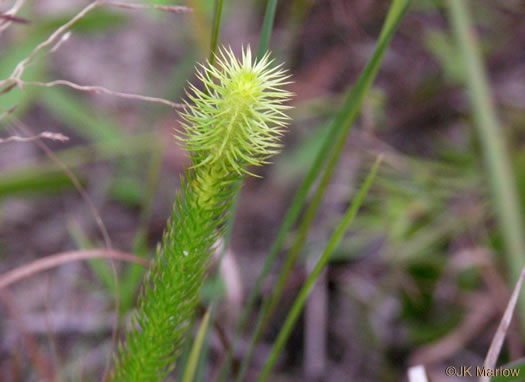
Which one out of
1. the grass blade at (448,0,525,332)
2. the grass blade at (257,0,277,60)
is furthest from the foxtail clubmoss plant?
the grass blade at (448,0,525,332)

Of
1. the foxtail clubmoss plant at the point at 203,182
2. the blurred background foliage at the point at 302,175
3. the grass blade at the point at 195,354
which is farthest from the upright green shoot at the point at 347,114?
the blurred background foliage at the point at 302,175

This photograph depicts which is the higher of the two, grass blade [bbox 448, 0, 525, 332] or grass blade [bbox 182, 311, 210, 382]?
grass blade [bbox 448, 0, 525, 332]

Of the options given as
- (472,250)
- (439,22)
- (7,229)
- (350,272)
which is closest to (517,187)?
(472,250)

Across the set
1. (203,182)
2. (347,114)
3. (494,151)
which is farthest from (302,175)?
(203,182)

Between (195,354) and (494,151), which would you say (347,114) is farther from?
(494,151)

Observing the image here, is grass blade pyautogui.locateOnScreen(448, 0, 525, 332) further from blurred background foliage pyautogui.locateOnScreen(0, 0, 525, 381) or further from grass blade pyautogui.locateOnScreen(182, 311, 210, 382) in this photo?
grass blade pyautogui.locateOnScreen(182, 311, 210, 382)

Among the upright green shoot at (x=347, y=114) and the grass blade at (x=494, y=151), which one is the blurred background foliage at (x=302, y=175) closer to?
the grass blade at (x=494, y=151)

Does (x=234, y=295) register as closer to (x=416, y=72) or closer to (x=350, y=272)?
(x=350, y=272)
